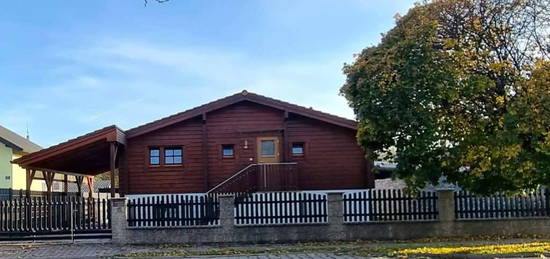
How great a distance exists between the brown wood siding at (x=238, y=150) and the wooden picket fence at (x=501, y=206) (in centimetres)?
581

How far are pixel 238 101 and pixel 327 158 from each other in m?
4.22

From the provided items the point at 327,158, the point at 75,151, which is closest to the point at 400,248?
the point at 327,158

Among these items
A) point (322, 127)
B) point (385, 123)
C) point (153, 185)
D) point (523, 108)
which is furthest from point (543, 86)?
point (153, 185)

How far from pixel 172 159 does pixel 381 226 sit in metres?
9.80

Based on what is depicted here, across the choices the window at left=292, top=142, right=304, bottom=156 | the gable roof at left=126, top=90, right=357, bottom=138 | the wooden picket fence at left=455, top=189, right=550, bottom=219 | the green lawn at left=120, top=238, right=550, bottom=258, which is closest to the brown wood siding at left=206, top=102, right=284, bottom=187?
the gable roof at left=126, top=90, right=357, bottom=138

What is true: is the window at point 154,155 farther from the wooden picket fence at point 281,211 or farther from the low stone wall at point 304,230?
the wooden picket fence at point 281,211

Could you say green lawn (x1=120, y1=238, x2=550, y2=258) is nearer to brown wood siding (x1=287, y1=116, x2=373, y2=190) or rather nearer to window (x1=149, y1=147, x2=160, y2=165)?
brown wood siding (x1=287, y1=116, x2=373, y2=190)

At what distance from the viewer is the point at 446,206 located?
1911 cm

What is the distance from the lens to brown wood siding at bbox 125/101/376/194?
80.9 ft

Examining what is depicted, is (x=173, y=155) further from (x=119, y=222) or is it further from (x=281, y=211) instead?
(x=281, y=211)

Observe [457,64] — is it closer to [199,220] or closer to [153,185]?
[199,220]

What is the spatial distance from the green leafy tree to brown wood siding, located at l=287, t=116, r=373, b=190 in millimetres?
6196

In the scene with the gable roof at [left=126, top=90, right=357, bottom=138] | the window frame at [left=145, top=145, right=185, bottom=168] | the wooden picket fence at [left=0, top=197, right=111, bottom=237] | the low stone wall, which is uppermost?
the gable roof at [left=126, top=90, right=357, bottom=138]

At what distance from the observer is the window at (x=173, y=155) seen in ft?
82.0
